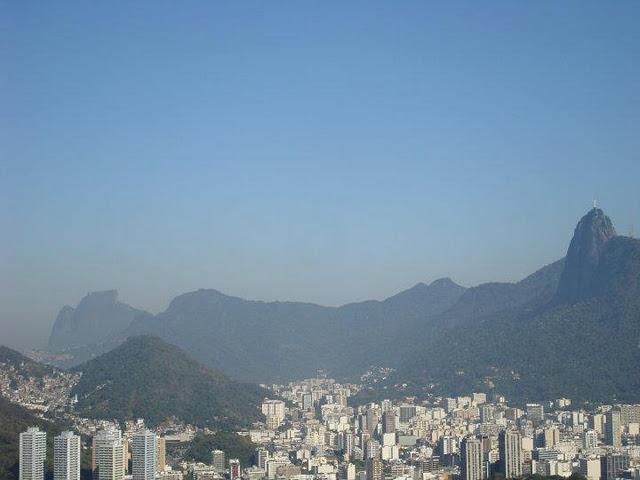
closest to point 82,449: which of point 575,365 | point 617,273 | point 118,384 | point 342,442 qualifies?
point 342,442

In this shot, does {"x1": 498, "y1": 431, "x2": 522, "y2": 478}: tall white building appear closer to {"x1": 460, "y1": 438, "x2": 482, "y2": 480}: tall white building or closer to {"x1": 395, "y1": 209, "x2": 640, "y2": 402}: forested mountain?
{"x1": 460, "y1": 438, "x2": 482, "y2": 480}: tall white building

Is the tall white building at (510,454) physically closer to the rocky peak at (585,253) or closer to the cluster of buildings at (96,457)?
the cluster of buildings at (96,457)

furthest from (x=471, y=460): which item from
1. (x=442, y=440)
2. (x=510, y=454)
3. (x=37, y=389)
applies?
(x=37, y=389)

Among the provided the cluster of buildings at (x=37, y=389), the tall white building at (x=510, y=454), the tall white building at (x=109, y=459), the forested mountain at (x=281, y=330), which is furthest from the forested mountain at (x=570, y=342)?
the tall white building at (x=109, y=459)

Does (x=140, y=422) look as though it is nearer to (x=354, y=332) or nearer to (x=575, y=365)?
(x=575, y=365)

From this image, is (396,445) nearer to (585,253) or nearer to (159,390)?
(159,390)

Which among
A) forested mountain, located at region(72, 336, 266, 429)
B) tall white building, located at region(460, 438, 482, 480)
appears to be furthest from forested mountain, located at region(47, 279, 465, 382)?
tall white building, located at region(460, 438, 482, 480)
